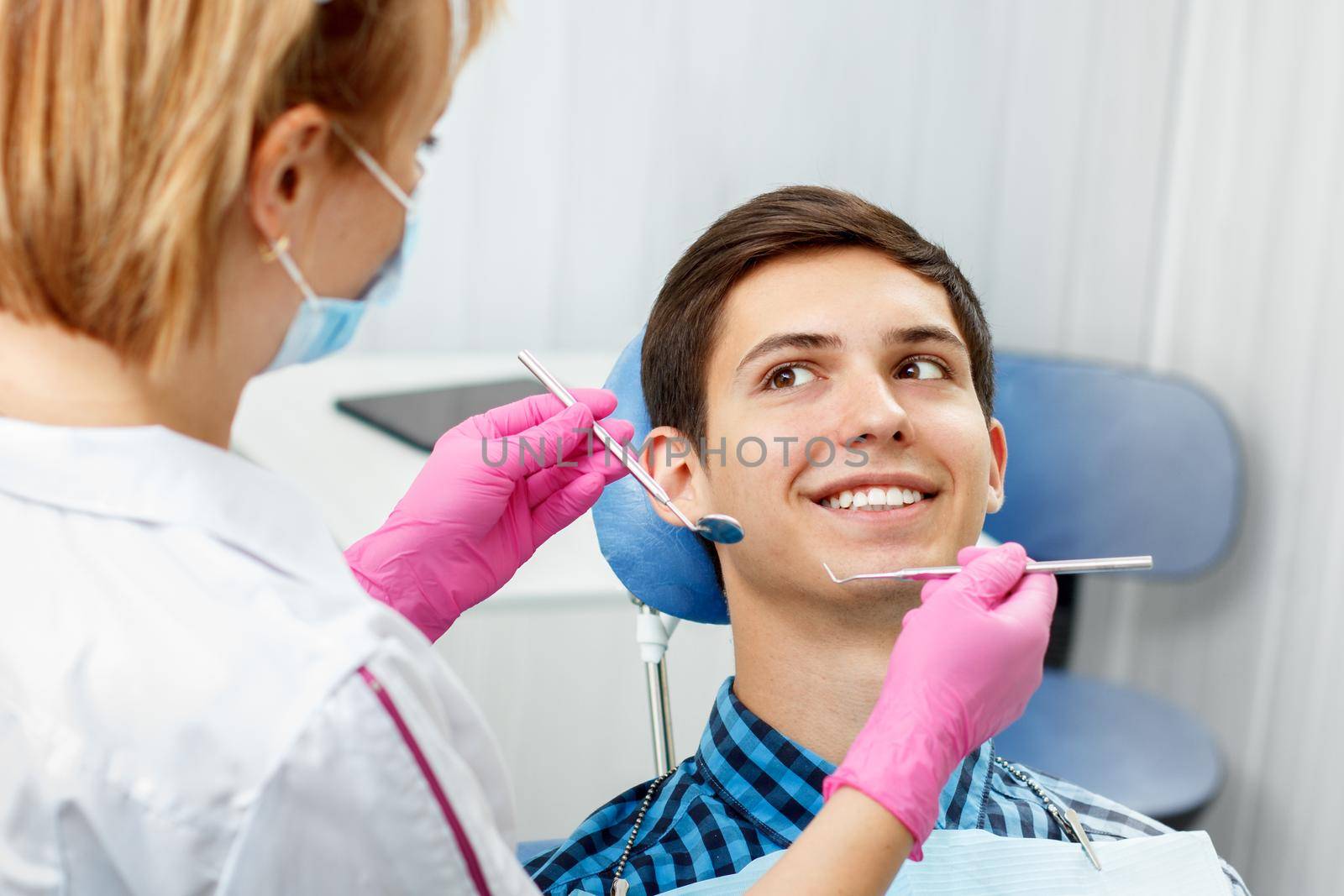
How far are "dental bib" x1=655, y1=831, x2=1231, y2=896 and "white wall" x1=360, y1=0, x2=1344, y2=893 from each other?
107 centimetres

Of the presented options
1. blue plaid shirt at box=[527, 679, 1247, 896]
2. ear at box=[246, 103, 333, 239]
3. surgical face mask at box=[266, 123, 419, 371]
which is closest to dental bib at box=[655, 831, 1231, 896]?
blue plaid shirt at box=[527, 679, 1247, 896]

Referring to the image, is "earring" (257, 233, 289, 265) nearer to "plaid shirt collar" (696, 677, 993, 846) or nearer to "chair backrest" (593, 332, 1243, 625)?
"plaid shirt collar" (696, 677, 993, 846)

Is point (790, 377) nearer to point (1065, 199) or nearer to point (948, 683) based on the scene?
point (948, 683)

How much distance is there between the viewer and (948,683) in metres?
0.96

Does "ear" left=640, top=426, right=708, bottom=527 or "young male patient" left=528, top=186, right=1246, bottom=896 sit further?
"ear" left=640, top=426, right=708, bottom=527

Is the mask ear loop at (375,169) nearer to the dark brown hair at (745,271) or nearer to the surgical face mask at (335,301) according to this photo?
the surgical face mask at (335,301)

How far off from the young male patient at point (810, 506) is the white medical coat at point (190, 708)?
501 millimetres

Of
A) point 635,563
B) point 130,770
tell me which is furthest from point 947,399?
point 130,770

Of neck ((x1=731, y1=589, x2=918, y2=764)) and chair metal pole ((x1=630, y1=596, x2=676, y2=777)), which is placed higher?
neck ((x1=731, y1=589, x2=918, y2=764))

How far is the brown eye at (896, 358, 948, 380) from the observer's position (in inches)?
49.3

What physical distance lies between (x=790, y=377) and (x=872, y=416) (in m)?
0.12

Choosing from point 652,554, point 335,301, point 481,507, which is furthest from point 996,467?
point 335,301

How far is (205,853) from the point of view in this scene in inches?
25.5

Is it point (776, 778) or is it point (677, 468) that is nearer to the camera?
point (776, 778)
